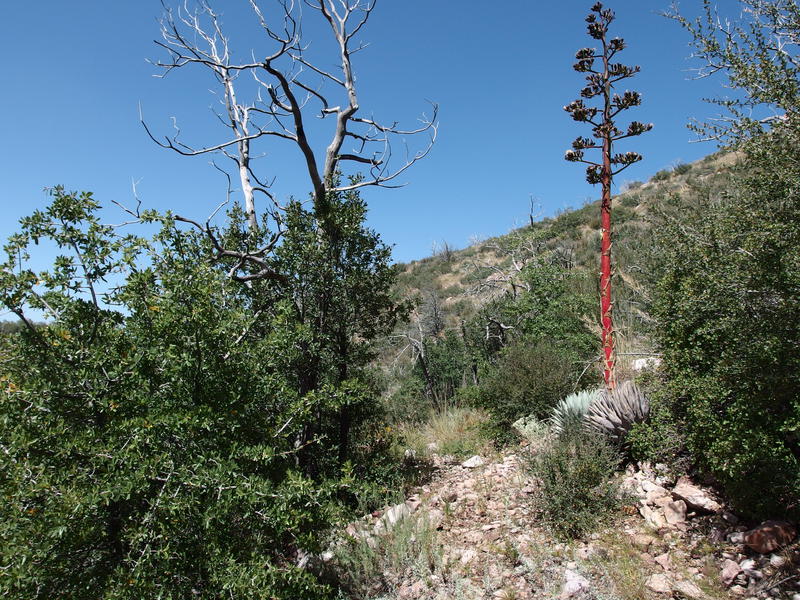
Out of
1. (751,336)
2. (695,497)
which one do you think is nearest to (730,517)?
(695,497)

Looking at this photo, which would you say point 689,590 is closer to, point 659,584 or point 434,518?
point 659,584

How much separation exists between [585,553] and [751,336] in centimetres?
224

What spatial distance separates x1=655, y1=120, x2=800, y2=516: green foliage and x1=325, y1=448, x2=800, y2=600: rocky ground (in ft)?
1.32

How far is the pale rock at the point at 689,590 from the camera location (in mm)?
3416

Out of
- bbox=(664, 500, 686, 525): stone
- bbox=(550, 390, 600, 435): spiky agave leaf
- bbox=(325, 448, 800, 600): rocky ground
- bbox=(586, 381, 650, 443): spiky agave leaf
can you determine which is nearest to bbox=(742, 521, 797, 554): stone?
bbox=(325, 448, 800, 600): rocky ground

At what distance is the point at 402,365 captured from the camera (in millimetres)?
16375

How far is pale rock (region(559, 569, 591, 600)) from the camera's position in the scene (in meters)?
3.59

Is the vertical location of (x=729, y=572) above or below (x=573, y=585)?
below

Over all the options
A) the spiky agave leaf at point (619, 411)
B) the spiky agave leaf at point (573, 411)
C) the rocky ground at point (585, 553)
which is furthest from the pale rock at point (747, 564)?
the spiky agave leaf at point (573, 411)

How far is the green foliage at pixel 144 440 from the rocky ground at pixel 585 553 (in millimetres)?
815

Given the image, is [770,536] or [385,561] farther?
[385,561]

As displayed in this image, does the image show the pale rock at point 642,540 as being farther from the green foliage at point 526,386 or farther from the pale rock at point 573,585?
the green foliage at point 526,386

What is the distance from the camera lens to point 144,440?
3109mm

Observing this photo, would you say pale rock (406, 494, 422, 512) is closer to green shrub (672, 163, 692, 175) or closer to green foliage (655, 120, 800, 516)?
green foliage (655, 120, 800, 516)
